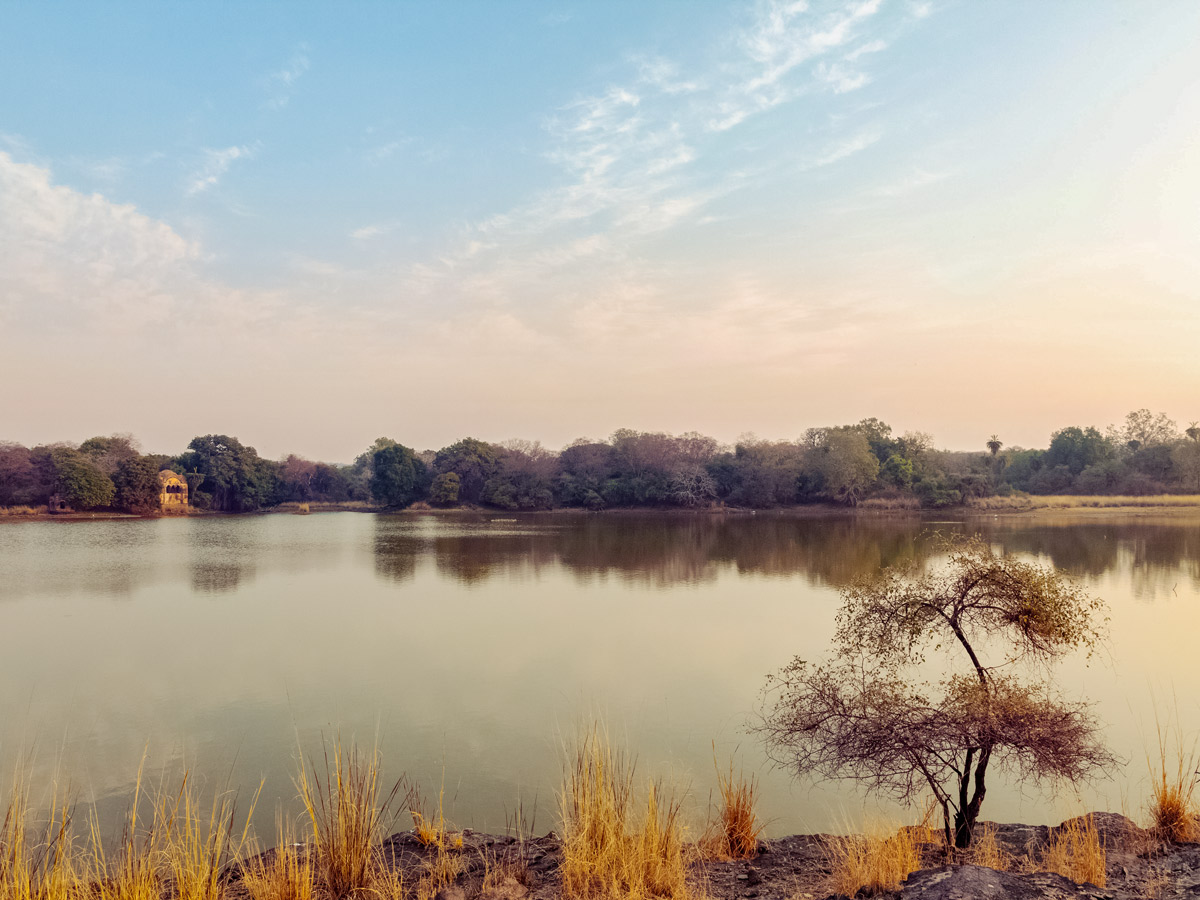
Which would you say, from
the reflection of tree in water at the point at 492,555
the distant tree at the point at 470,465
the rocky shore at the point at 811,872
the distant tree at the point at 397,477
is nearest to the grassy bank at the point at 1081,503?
the reflection of tree in water at the point at 492,555

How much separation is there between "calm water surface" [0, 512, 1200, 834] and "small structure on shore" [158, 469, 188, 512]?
36.0 m

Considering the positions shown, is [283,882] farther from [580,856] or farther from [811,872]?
[811,872]

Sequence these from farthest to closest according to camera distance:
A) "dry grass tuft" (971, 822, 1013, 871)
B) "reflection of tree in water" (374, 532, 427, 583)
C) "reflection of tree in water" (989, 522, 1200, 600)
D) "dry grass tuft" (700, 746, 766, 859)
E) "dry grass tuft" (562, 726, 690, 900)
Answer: "reflection of tree in water" (374, 532, 427, 583) < "reflection of tree in water" (989, 522, 1200, 600) < "dry grass tuft" (700, 746, 766, 859) < "dry grass tuft" (971, 822, 1013, 871) < "dry grass tuft" (562, 726, 690, 900)

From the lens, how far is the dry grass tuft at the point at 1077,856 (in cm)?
404

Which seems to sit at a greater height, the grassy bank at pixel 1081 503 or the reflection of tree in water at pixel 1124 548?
the grassy bank at pixel 1081 503

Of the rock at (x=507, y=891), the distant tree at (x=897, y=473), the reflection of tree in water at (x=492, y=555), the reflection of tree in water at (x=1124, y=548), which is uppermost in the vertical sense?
the distant tree at (x=897, y=473)

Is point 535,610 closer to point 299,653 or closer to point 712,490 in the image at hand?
point 299,653

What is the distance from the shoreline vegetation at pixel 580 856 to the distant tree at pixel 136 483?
57.7 m

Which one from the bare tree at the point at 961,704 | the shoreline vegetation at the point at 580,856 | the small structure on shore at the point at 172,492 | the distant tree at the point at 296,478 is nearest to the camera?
the shoreline vegetation at the point at 580,856

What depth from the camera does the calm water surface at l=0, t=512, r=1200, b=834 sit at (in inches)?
262

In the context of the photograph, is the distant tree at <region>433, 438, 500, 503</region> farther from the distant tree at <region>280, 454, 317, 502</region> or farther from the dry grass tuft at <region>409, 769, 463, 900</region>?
the dry grass tuft at <region>409, 769, 463, 900</region>

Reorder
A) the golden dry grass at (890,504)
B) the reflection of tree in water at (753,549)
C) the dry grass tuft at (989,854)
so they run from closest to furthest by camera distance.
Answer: the dry grass tuft at (989,854)
the reflection of tree in water at (753,549)
the golden dry grass at (890,504)

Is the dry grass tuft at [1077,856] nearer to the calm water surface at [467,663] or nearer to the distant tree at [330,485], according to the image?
the calm water surface at [467,663]

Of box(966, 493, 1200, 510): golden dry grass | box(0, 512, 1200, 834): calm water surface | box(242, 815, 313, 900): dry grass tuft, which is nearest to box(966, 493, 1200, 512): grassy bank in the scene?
box(966, 493, 1200, 510): golden dry grass
